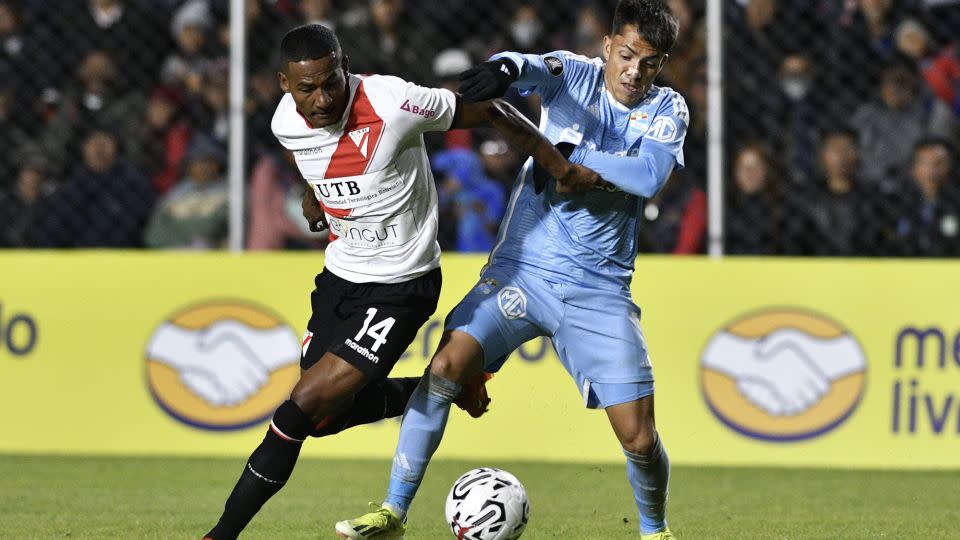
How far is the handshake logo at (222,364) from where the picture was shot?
8.42m

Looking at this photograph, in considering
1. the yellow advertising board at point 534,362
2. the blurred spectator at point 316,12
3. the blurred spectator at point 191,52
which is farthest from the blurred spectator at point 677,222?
the blurred spectator at point 191,52

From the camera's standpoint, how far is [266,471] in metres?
4.99

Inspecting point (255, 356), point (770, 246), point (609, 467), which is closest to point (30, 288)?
point (255, 356)

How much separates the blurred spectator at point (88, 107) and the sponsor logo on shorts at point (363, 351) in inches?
213

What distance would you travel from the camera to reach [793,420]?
26.8ft

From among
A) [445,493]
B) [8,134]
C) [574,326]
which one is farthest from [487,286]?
[8,134]

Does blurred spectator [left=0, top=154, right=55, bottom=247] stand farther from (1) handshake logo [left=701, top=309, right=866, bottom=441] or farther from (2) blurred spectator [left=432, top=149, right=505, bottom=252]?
(1) handshake logo [left=701, top=309, right=866, bottom=441]

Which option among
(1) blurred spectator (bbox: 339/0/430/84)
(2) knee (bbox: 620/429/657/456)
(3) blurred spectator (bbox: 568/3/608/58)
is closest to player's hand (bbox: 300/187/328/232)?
(2) knee (bbox: 620/429/657/456)

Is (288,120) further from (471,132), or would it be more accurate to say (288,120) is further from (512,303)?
(471,132)

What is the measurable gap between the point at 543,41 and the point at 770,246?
7.30 feet

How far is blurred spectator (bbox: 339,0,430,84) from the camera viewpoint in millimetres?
9352

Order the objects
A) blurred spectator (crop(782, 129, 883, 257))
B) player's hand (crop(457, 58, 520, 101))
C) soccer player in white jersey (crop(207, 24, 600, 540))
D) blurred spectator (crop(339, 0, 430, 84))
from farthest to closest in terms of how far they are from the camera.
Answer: blurred spectator (crop(339, 0, 430, 84)) < blurred spectator (crop(782, 129, 883, 257)) < soccer player in white jersey (crop(207, 24, 600, 540)) < player's hand (crop(457, 58, 520, 101))

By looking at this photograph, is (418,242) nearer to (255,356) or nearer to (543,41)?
(255,356)

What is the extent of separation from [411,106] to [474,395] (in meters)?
1.24
